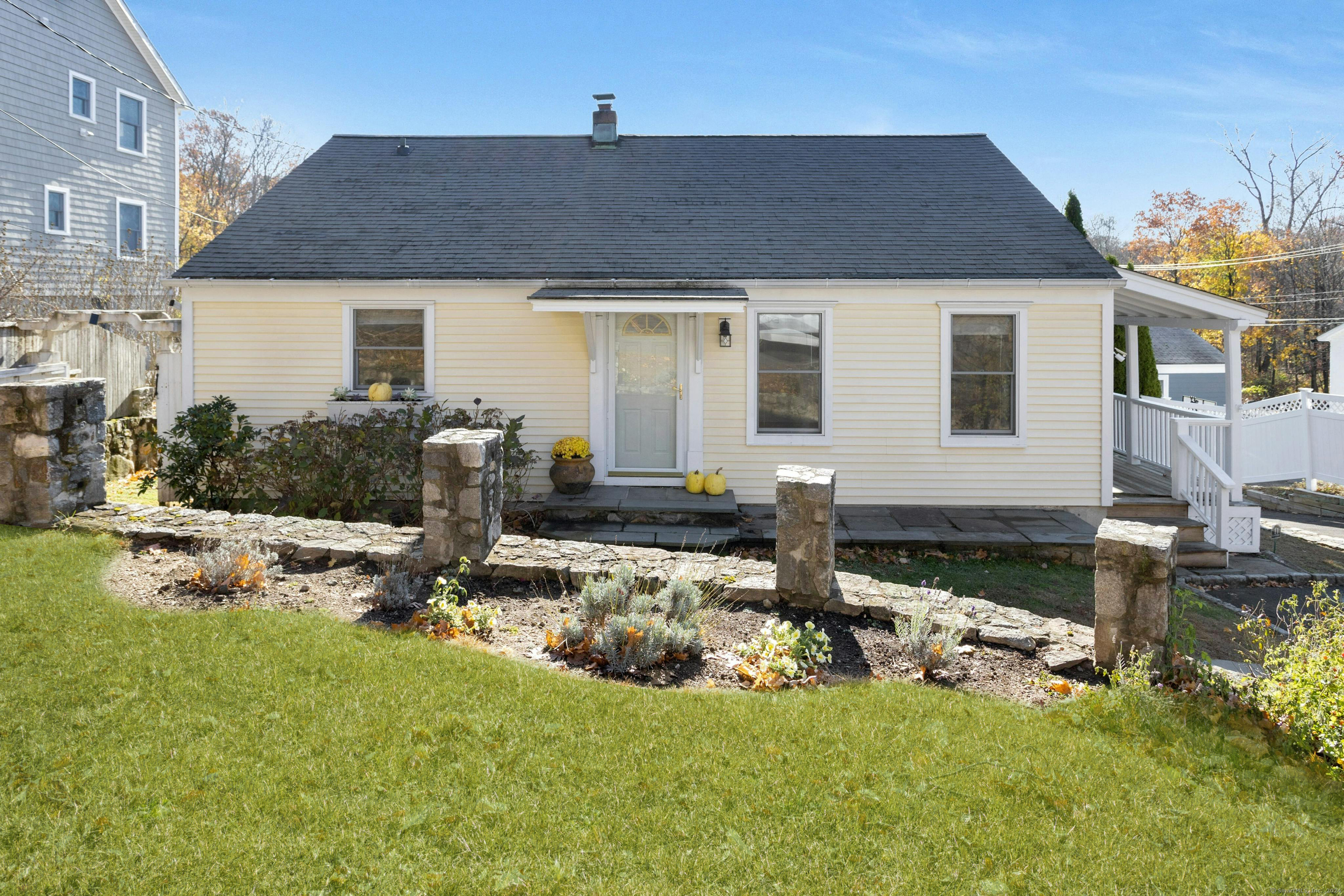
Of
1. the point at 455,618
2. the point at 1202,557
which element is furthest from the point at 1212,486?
the point at 455,618

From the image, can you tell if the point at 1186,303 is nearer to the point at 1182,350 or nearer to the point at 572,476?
the point at 572,476

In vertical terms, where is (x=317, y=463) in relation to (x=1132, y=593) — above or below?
above

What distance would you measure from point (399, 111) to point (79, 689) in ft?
A: 63.4

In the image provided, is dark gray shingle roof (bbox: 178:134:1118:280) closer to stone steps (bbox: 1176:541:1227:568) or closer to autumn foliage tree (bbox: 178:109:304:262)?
stone steps (bbox: 1176:541:1227:568)

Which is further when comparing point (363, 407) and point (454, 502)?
point (363, 407)

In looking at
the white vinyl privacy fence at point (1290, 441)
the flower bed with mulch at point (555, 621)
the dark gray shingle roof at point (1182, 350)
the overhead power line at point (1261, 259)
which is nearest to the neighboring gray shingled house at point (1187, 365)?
the dark gray shingle roof at point (1182, 350)

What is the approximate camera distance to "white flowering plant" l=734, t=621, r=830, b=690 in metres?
4.35

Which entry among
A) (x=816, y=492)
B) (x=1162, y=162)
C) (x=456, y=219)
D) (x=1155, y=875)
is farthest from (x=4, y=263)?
(x=1162, y=162)

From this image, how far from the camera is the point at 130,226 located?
18594mm

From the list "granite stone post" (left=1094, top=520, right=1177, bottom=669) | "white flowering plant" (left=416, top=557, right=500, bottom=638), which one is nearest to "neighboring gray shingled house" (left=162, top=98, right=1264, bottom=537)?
"white flowering plant" (left=416, top=557, right=500, bottom=638)

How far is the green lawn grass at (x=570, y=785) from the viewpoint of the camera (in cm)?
280

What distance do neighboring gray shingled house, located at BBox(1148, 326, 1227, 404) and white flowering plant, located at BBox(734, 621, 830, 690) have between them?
2703 centimetres

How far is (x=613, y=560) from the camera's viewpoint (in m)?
5.90

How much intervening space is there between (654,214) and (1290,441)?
1139 cm
